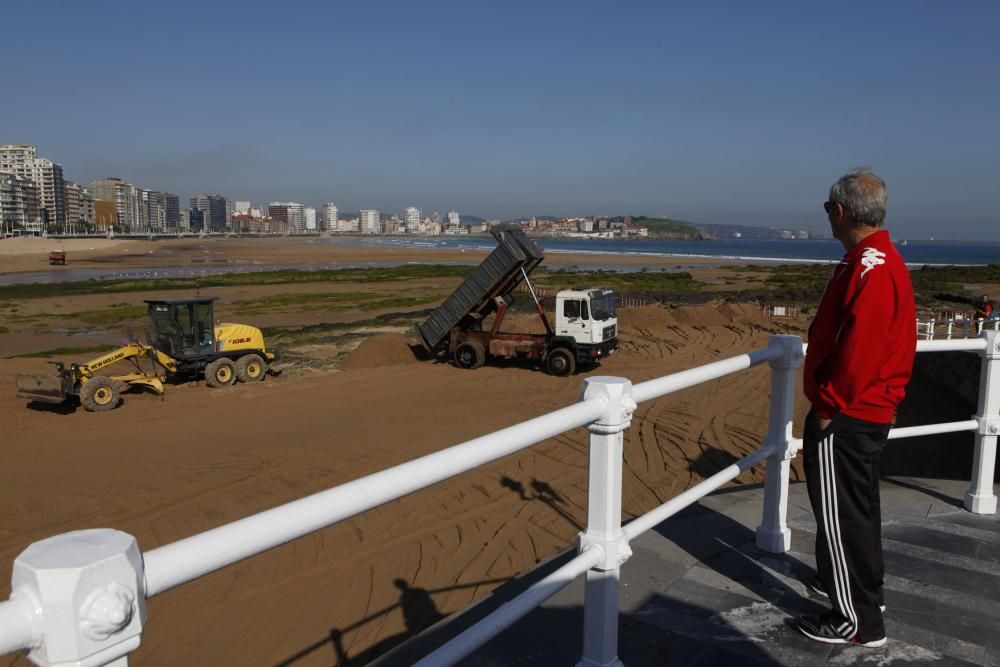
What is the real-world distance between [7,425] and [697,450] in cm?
1249

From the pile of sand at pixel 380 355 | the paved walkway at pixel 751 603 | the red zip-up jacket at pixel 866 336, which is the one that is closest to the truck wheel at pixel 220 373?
the pile of sand at pixel 380 355

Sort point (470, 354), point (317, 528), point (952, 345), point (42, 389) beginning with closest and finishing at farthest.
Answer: point (317, 528) → point (952, 345) → point (42, 389) → point (470, 354)

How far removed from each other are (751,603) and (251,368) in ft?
Result: 50.7

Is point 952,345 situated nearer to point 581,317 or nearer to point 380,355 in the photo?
point 581,317

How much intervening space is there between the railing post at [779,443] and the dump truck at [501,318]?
13.5 metres

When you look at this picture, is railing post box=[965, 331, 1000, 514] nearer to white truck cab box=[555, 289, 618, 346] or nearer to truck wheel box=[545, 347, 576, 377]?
truck wheel box=[545, 347, 576, 377]

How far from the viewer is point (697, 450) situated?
Result: 1146cm

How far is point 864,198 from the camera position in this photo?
2814 millimetres

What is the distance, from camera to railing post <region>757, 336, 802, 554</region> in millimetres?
3473

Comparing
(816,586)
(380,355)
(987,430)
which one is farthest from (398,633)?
(380,355)

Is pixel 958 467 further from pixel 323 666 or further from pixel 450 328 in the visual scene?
pixel 450 328

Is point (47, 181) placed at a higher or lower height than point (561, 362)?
higher

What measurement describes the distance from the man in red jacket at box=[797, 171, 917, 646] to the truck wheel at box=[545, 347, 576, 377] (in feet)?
47.0

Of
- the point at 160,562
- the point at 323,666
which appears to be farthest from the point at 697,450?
the point at 160,562
